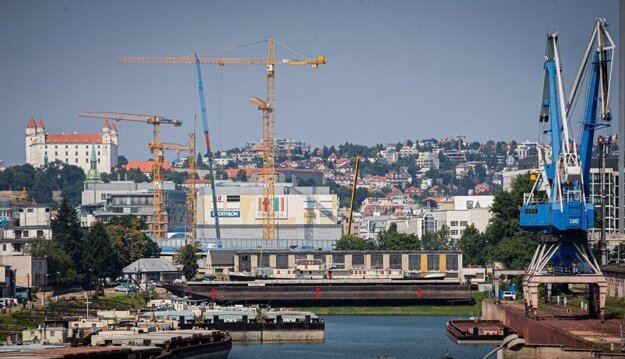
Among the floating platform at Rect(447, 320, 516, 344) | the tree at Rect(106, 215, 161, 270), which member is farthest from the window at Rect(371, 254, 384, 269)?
the floating platform at Rect(447, 320, 516, 344)

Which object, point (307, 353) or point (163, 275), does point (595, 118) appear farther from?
point (163, 275)

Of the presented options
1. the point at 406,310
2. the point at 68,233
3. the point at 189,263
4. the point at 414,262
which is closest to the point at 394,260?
the point at 414,262

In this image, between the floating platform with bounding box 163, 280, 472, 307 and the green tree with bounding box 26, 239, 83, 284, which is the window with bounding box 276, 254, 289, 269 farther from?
the green tree with bounding box 26, 239, 83, 284

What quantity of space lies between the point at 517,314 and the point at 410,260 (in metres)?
78.3

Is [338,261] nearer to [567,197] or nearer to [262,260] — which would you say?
[262,260]

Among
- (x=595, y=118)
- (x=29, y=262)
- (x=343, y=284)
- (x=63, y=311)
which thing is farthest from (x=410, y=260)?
(x=595, y=118)

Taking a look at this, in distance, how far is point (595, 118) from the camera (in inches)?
3841

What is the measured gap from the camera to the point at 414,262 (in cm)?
17762

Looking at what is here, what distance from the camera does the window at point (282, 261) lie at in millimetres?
179500

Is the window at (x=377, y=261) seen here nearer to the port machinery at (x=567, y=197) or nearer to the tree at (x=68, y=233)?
the tree at (x=68, y=233)

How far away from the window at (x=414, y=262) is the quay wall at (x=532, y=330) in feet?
178

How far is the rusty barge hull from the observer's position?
151m

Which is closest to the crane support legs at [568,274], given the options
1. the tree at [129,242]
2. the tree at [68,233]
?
the tree at [68,233]

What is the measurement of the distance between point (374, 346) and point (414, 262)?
7877 centimetres
